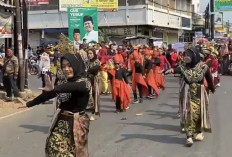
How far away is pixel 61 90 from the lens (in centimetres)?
439

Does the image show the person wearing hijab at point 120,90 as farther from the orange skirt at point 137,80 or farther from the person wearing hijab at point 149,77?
the person wearing hijab at point 149,77

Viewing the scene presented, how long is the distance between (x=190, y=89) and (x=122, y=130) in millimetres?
1908

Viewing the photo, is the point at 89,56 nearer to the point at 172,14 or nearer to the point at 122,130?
the point at 122,130

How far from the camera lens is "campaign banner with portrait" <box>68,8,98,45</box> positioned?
25.5 m

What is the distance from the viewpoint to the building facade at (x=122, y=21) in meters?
39.8

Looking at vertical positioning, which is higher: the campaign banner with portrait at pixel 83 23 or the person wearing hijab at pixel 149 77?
the campaign banner with portrait at pixel 83 23

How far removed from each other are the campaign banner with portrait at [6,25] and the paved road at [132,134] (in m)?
2.98

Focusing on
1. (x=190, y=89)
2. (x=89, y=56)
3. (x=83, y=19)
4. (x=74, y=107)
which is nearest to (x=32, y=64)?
(x=83, y=19)

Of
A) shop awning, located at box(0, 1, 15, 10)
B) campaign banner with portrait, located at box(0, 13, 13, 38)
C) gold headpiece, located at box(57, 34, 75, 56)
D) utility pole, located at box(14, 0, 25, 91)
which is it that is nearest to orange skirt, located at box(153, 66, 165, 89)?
utility pole, located at box(14, 0, 25, 91)

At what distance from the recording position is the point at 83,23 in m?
25.5

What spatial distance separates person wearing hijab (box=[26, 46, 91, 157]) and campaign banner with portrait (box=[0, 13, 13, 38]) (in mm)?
10226

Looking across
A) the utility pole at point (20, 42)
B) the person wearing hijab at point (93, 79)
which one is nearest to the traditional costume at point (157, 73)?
the utility pole at point (20, 42)

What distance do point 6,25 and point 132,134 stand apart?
737 centimetres

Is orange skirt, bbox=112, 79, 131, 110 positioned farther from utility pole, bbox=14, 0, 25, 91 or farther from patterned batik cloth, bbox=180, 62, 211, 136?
patterned batik cloth, bbox=180, 62, 211, 136
